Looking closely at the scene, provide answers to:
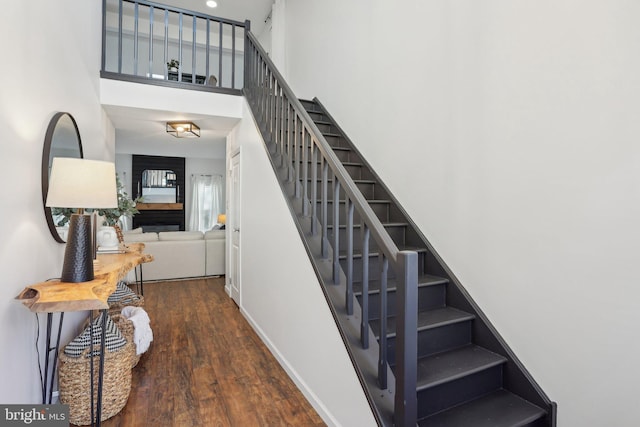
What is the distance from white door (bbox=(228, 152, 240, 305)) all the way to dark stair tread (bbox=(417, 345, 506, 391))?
281cm

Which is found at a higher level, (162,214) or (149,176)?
(149,176)

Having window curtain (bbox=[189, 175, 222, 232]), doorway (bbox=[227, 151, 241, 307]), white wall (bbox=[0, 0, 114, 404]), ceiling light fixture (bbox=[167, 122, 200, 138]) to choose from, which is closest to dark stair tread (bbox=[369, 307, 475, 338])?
white wall (bbox=[0, 0, 114, 404])

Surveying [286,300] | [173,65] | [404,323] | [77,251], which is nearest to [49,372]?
[77,251]

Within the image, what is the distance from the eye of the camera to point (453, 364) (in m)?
1.84

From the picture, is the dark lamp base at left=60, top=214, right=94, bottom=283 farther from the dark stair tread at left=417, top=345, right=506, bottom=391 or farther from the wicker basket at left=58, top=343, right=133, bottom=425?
the dark stair tread at left=417, top=345, right=506, bottom=391

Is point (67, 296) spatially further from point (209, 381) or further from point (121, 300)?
point (121, 300)

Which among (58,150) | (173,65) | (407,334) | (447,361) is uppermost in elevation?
(173,65)

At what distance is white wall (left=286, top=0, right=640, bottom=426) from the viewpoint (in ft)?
4.65

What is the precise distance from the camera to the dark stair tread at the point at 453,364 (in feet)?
5.50

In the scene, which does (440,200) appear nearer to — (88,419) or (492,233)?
(492,233)

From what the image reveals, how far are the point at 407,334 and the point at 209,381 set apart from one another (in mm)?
1816

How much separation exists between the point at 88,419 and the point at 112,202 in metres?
1.32

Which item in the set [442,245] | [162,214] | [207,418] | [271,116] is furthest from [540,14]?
[162,214]

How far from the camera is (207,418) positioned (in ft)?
6.63
